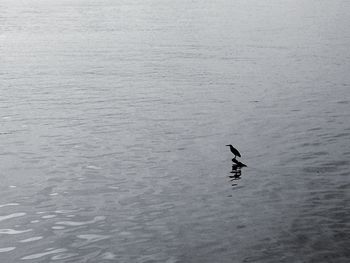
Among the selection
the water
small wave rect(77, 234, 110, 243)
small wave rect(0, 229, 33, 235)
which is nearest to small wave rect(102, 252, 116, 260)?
the water

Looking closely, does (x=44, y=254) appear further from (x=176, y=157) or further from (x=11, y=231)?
(x=176, y=157)

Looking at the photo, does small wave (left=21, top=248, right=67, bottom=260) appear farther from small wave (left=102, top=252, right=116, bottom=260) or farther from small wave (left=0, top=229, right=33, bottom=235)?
small wave (left=0, top=229, right=33, bottom=235)

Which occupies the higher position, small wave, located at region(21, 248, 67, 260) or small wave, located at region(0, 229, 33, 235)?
small wave, located at region(0, 229, 33, 235)

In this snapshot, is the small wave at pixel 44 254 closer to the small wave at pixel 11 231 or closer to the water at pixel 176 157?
the water at pixel 176 157

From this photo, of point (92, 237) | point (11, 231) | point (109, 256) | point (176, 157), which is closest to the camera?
point (109, 256)

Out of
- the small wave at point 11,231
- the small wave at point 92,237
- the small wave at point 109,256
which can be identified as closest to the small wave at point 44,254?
the small wave at point 92,237

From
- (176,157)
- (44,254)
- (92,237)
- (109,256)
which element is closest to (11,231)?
(44,254)

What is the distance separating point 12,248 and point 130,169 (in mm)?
10661

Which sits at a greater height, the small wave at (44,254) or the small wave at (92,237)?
the small wave at (92,237)

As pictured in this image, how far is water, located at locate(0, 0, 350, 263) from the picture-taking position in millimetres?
22266

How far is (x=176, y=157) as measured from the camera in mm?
33312

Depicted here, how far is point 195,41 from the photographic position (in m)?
89.3

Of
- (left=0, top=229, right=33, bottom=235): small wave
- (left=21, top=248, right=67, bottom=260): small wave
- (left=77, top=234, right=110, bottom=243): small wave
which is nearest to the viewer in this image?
(left=21, top=248, right=67, bottom=260): small wave

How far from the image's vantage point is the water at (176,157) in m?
22.3
